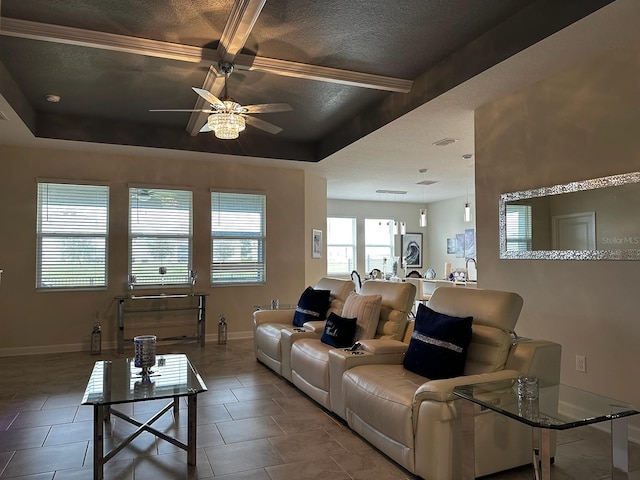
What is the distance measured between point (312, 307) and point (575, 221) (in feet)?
8.23

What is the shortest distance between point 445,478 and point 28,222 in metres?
5.74

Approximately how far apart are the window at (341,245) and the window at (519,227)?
6.97 m

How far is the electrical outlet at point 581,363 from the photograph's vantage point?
3480 mm

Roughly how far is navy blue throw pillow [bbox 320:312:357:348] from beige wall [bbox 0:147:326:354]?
10.7ft

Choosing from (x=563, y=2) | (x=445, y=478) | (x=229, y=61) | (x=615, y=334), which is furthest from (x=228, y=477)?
(x=563, y=2)

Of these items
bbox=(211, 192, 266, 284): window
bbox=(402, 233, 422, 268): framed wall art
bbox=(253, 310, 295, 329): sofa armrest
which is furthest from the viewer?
bbox=(402, 233, 422, 268): framed wall art

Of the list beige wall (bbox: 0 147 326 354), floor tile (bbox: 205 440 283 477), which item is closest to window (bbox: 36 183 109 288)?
beige wall (bbox: 0 147 326 354)

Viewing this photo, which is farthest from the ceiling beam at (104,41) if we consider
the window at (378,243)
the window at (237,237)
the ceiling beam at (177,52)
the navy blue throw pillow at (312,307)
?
the window at (378,243)

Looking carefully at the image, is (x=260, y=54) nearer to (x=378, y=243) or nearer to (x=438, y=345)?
(x=438, y=345)

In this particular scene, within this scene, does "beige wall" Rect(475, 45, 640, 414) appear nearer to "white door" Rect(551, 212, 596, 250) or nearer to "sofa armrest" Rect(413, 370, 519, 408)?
"white door" Rect(551, 212, 596, 250)

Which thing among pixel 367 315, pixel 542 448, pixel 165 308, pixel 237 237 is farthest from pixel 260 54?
pixel 165 308

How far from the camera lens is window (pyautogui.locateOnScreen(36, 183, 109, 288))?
5980mm

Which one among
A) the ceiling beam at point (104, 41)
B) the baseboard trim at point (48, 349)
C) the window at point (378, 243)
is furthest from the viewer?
the window at point (378, 243)

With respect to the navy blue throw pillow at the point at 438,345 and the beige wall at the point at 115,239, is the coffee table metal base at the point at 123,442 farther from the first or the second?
the beige wall at the point at 115,239
